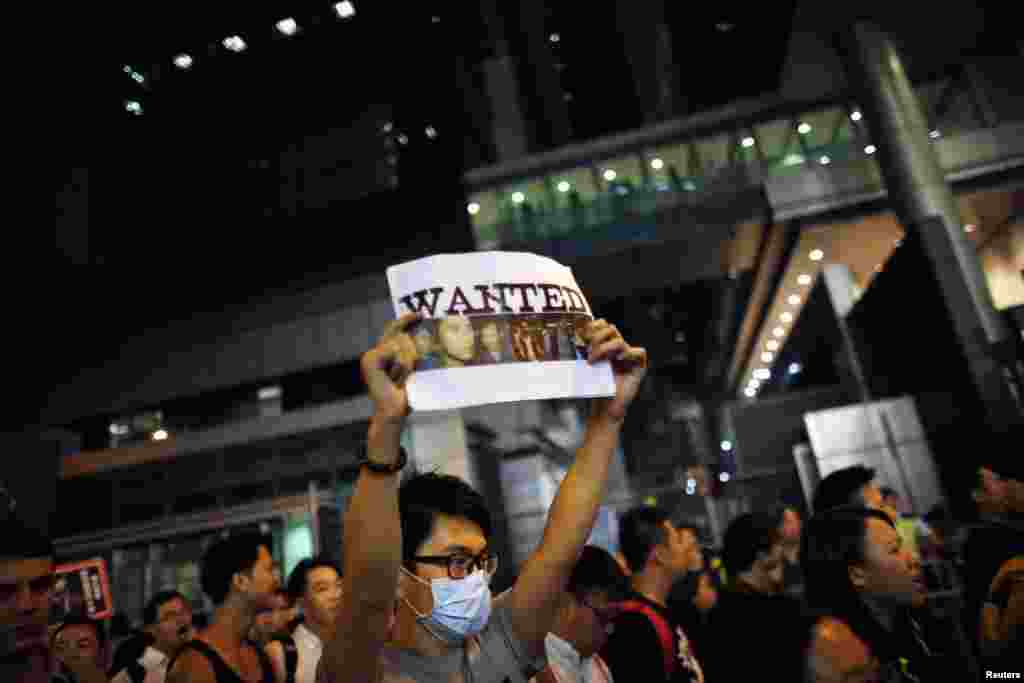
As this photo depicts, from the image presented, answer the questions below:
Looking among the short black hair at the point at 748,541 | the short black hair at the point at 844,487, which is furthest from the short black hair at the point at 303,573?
the short black hair at the point at 844,487

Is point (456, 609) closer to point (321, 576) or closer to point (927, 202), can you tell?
point (321, 576)

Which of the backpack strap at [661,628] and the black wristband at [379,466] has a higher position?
the black wristband at [379,466]

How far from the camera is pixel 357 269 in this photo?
14.5 metres

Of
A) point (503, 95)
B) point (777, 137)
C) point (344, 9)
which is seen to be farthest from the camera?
point (503, 95)

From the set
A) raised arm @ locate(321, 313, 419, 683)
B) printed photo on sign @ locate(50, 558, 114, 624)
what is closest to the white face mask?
raised arm @ locate(321, 313, 419, 683)

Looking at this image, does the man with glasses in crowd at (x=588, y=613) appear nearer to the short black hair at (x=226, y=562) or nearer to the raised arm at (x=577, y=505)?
the raised arm at (x=577, y=505)

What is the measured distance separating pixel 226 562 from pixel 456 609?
96.2 inches

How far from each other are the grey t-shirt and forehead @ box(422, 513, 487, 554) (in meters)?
0.22

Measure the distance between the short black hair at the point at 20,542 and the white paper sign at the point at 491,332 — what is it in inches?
71.6

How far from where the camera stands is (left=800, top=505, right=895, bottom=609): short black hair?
8.91ft

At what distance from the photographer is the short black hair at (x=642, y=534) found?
398 centimetres

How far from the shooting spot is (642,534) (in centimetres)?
404

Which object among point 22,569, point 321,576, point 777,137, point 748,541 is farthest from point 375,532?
point 777,137

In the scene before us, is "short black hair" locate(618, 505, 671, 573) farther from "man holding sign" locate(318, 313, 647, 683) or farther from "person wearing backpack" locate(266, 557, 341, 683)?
"man holding sign" locate(318, 313, 647, 683)
